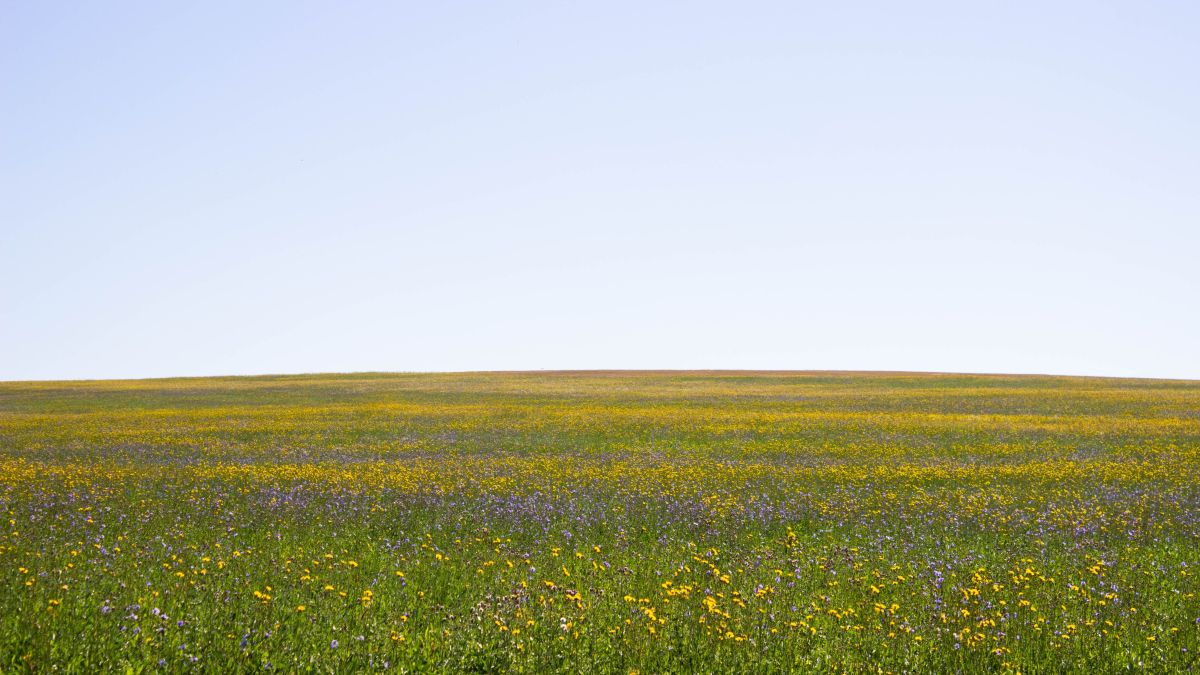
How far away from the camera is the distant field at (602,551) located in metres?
5.96

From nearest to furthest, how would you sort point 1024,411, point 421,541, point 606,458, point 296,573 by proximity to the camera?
point 296,573
point 421,541
point 606,458
point 1024,411

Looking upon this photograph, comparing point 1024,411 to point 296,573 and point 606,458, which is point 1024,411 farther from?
point 296,573

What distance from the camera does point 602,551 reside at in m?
9.86

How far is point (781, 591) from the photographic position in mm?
7973

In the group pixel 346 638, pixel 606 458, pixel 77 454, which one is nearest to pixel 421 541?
pixel 346 638

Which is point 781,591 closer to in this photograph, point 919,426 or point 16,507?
point 16,507

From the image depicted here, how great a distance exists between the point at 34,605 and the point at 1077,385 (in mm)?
57907

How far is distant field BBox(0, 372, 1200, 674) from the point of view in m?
5.96

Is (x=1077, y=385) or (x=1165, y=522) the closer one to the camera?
(x=1165, y=522)

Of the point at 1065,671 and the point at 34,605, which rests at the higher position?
the point at 34,605

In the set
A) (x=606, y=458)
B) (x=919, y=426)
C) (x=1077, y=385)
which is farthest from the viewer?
(x=1077, y=385)

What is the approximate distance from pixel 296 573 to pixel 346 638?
2348mm

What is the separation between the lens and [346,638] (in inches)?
233

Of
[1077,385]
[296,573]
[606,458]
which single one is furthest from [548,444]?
[1077,385]
